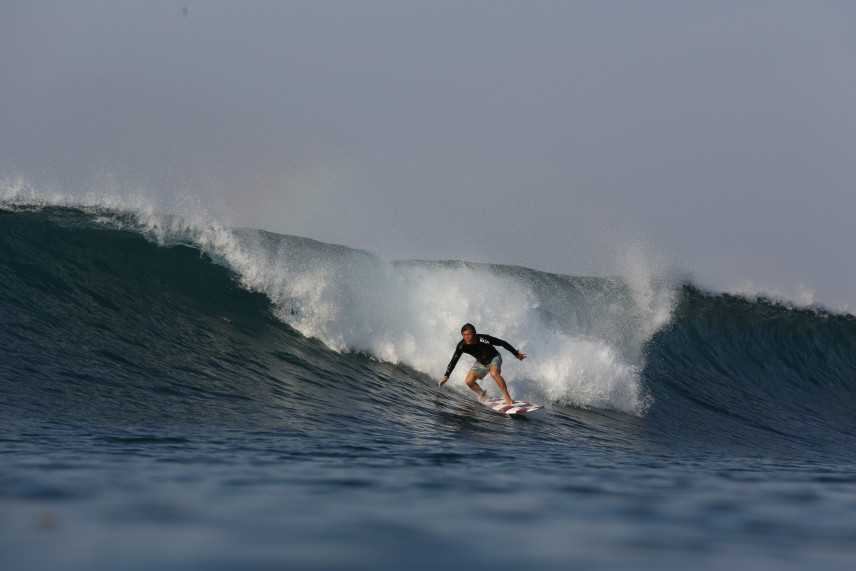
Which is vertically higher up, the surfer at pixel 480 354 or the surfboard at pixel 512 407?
the surfer at pixel 480 354

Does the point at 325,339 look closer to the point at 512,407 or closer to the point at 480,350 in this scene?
the point at 480,350

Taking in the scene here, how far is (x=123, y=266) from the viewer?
1325 centimetres

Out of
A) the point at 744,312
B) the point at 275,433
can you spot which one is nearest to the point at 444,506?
the point at 275,433

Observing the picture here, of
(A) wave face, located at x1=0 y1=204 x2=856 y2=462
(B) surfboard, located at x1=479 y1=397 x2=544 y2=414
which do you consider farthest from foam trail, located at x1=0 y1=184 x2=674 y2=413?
(B) surfboard, located at x1=479 y1=397 x2=544 y2=414

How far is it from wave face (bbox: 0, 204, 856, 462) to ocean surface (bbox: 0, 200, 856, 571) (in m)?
0.06

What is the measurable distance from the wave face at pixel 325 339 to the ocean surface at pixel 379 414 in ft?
0.20

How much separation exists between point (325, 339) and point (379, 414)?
13.4 feet

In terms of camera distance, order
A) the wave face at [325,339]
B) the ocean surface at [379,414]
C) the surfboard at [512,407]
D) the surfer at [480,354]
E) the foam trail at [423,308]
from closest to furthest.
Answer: the ocean surface at [379,414] < the wave face at [325,339] < the surfboard at [512,407] < the surfer at [480,354] < the foam trail at [423,308]

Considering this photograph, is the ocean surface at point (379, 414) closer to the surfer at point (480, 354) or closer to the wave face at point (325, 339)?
the wave face at point (325, 339)

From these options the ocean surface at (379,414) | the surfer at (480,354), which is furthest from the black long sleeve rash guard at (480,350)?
the ocean surface at (379,414)

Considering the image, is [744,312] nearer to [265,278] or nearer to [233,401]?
[265,278]

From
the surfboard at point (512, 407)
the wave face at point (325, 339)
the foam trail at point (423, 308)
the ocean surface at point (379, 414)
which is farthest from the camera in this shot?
the foam trail at point (423, 308)

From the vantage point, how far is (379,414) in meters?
8.78

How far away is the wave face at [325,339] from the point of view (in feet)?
29.0
